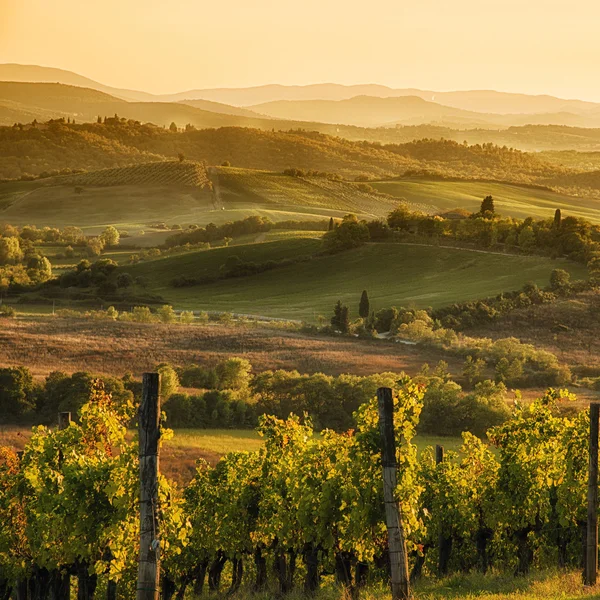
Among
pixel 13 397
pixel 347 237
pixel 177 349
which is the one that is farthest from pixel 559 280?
pixel 13 397

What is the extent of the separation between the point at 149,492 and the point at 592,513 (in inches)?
485

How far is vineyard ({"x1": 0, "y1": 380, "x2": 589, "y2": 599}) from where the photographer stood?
2364cm

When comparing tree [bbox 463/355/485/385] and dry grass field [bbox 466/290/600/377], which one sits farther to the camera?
dry grass field [bbox 466/290/600/377]

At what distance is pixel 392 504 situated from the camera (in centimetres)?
2139

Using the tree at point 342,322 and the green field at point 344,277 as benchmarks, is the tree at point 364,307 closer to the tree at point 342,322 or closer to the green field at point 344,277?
the green field at point 344,277

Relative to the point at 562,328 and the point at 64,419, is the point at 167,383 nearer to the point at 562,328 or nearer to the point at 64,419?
the point at 64,419

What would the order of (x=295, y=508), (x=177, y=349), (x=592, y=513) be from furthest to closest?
(x=177, y=349) < (x=295, y=508) < (x=592, y=513)

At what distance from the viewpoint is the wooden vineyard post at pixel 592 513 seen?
2616 centimetres

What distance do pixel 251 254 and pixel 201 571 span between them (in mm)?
107009

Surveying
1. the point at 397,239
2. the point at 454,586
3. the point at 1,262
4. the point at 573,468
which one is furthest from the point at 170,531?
the point at 1,262

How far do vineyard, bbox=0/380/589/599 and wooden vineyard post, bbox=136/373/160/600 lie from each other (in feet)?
8.95

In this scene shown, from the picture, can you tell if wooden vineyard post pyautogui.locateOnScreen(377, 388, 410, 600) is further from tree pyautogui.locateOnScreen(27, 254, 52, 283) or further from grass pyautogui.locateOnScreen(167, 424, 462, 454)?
tree pyautogui.locateOnScreen(27, 254, 52, 283)

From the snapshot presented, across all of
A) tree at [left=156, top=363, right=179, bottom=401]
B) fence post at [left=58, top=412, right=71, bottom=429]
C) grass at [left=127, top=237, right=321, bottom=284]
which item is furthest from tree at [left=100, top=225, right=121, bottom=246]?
fence post at [left=58, top=412, right=71, bottom=429]

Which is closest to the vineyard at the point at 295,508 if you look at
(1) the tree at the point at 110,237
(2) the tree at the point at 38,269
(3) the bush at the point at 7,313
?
(3) the bush at the point at 7,313
